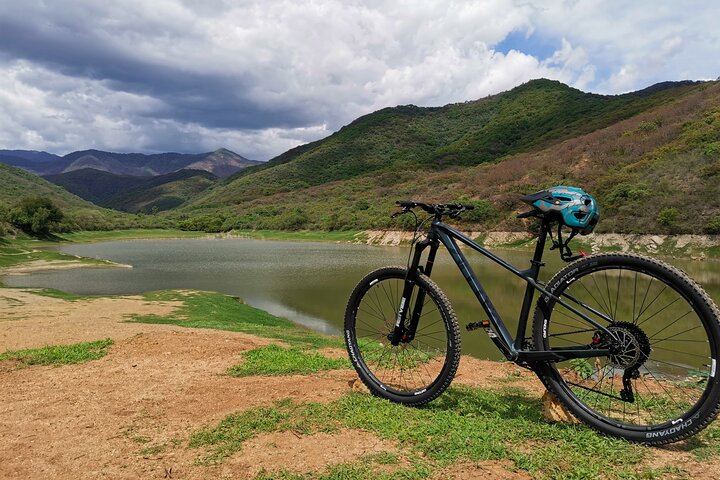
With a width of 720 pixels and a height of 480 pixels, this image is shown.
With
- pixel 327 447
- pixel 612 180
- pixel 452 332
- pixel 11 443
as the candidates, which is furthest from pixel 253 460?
pixel 612 180

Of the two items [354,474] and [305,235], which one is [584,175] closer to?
[305,235]

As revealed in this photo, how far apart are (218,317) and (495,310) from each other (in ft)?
56.0

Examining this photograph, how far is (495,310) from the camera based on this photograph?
16.0ft

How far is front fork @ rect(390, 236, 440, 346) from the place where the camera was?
17.6 feet

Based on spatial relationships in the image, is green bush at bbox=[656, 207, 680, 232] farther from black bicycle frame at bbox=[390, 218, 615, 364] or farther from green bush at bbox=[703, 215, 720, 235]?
black bicycle frame at bbox=[390, 218, 615, 364]

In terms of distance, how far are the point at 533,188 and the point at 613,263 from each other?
78304 mm

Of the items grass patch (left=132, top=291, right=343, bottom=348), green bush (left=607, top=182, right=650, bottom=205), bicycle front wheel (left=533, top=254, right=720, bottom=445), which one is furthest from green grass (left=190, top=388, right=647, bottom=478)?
green bush (left=607, top=182, right=650, bottom=205)

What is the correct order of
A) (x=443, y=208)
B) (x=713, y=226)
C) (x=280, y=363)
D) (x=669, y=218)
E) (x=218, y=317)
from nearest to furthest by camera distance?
(x=443, y=208)
(x=280, y=363)
(x=218, y=317)
(x=713, y=226)
(x=669, y=218)

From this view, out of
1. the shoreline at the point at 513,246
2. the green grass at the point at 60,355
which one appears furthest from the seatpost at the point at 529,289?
the shoreline at the point at 513,246

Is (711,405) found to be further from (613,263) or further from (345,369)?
(345,369)

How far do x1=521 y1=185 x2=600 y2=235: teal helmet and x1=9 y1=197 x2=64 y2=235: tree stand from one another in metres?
96.8

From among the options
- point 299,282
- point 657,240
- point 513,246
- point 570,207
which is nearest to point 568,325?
point 570,207

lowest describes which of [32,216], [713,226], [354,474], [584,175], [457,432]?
[32,216]

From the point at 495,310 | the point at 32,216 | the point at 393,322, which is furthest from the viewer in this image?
the point at 32,216
